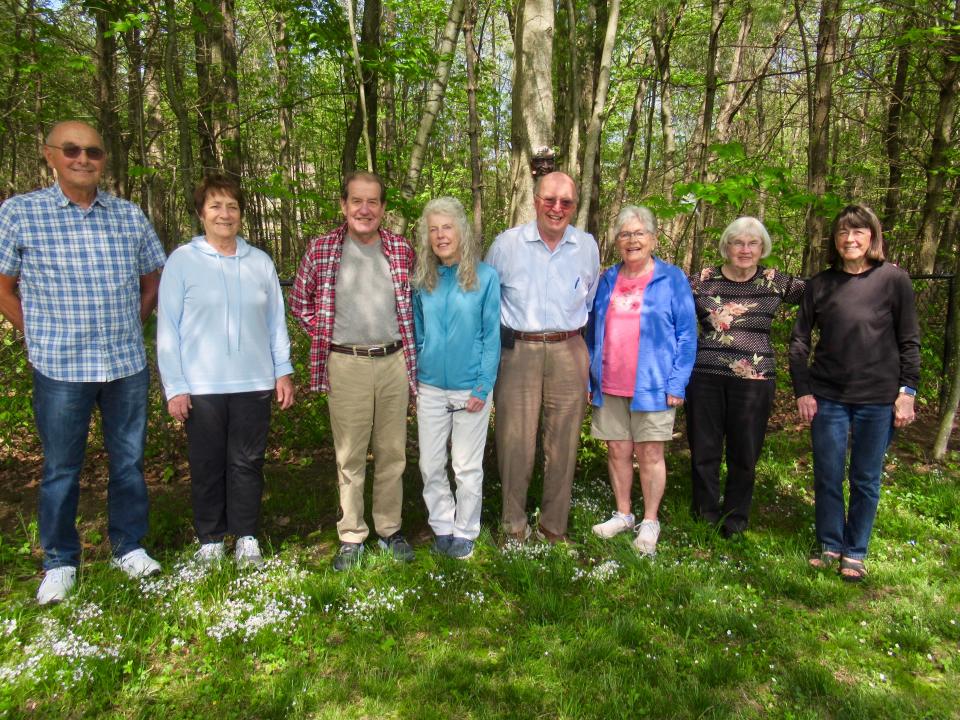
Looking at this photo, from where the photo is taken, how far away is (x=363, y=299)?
332 cm

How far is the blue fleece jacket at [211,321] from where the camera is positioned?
3.13 meters

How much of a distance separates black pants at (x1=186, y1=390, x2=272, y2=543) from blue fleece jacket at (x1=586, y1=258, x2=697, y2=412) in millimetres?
2196

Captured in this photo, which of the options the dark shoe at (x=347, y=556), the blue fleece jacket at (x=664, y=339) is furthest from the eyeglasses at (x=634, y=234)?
the dark shoe at (x=347, y=556)

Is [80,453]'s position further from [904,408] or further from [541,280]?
→ [904,408]

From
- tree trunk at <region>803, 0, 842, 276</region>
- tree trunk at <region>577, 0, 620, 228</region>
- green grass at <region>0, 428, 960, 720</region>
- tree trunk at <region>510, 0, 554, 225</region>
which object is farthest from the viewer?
tree trunk at <region>803, 0, 842, 276</region>

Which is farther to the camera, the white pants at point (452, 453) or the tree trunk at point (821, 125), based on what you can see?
the tree trunk at point (821, 125)

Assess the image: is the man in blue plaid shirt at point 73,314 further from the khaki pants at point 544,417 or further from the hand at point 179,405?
the khaki pants at point 544,417

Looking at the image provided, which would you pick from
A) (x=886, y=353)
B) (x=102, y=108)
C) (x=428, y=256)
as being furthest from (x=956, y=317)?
(x=102, y=108)

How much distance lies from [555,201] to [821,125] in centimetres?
430

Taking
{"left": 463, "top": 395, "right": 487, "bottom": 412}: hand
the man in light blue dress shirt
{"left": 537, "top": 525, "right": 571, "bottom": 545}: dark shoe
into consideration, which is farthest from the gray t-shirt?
{"left": 537, "top": 525, "right": 571, "bottom": 545}: dark shoe

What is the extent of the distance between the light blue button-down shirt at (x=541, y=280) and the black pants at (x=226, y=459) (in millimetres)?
1521

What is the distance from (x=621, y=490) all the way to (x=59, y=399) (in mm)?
3256

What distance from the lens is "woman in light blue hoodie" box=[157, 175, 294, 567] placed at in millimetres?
3143

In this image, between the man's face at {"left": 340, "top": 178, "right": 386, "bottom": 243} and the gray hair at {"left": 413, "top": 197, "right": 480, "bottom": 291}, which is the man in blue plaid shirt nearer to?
the man's face at {"left": 340, "top": 178, "right": 386, "bottom": 243}
